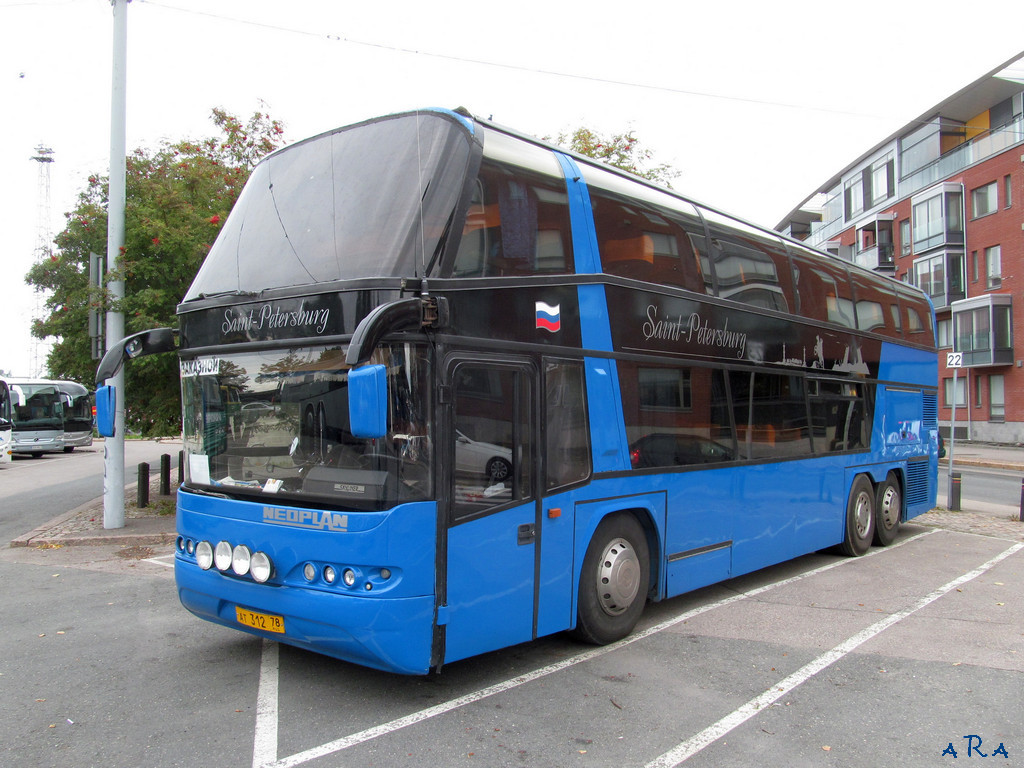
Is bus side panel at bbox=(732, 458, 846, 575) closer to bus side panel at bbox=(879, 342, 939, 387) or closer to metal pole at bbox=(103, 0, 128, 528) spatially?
bus side panel at bbox=(879, 342, 939, 387)

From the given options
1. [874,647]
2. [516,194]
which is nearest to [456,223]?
[516,194]

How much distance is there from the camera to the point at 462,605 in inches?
186

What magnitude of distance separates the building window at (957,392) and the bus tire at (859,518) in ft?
116

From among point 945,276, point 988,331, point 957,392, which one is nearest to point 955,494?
point 988,331

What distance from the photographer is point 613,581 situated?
19.7ft

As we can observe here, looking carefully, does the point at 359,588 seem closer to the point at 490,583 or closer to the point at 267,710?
the point at 490,583

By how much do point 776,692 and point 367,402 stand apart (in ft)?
11.4

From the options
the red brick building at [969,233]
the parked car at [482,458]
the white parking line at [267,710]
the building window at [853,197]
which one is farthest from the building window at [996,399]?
the white parking line at [267,710]

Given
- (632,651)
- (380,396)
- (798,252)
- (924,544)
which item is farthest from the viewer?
(924,544)

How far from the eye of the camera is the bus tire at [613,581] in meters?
5.82

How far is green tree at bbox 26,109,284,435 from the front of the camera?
11617 mm

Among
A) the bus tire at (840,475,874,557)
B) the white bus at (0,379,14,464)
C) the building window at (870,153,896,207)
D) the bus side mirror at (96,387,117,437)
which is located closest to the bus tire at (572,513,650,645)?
the bus side mirror at (96,387,117,437)

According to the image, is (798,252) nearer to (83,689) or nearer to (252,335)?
(252,335)

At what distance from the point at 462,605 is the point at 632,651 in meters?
1.91
